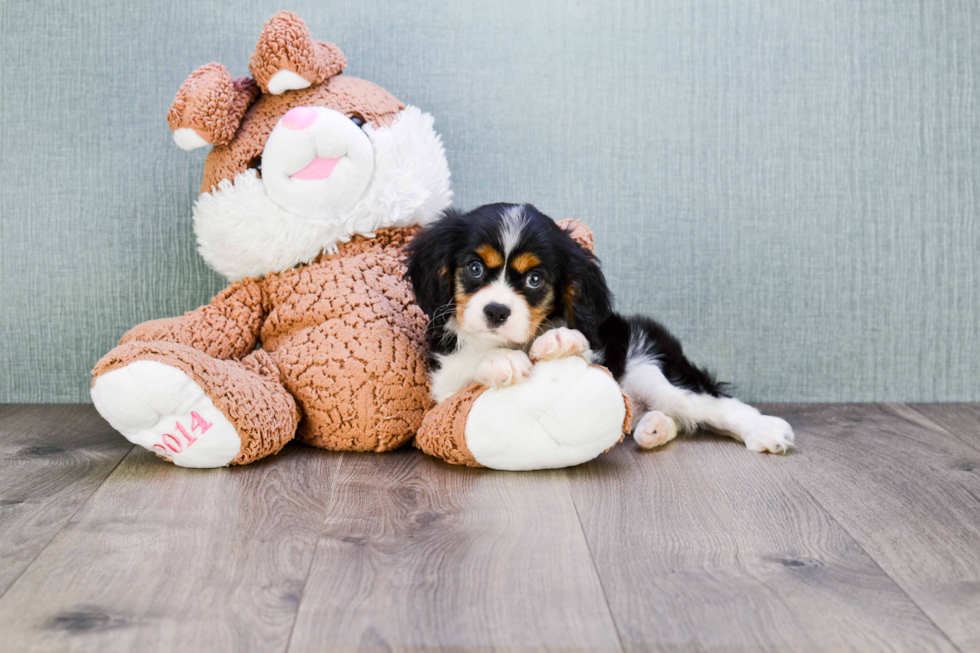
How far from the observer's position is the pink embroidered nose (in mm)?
1850

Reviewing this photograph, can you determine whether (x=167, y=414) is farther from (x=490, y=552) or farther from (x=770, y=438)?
(x=770, y=438)

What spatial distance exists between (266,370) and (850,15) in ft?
6.19

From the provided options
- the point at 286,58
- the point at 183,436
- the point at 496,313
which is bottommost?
the point at 183,436

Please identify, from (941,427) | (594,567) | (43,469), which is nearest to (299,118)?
(43,469)

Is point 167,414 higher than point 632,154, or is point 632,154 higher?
point 632,154

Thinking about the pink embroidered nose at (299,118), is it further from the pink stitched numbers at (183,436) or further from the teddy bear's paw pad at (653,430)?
the teddy bear's paw pad at (653,430)

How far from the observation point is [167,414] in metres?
1.64

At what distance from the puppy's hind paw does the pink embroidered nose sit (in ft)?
4.03

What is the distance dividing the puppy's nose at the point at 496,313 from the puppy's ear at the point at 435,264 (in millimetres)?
130

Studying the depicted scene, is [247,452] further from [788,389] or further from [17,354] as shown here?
[788,389]

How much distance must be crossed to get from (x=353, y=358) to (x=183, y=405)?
37 cm

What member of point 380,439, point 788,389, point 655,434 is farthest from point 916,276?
point 380,439

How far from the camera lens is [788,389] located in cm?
248

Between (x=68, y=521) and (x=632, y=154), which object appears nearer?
(x=68, y=521)
